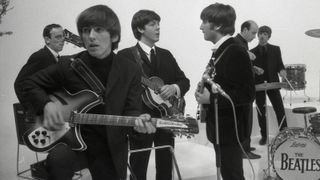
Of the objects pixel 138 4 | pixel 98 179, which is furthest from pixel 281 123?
pixel 98 179

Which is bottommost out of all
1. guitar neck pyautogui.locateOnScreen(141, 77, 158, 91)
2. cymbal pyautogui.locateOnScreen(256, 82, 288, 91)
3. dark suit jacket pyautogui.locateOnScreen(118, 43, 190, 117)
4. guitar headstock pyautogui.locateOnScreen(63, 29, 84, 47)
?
cymbal pyautogui.locateOnScreen(256, 82, 288, 91)

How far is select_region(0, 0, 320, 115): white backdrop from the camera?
2873 millimetres

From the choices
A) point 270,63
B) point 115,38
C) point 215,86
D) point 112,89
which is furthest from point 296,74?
point 112,89

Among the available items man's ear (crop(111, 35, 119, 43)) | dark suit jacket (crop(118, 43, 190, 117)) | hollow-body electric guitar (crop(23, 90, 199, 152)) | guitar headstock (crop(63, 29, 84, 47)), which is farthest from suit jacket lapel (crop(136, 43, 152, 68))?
hollow-body electric guitar (crop(23, 90, 199, 152))

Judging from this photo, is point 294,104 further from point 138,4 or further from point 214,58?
point 214,58

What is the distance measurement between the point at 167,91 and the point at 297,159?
1.71 metres

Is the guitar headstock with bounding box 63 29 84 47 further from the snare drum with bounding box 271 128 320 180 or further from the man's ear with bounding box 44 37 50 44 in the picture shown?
the snare drum with bounding box 271 128 320 180

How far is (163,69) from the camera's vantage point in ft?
10.5

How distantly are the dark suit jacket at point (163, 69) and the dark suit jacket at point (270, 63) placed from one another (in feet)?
6.87

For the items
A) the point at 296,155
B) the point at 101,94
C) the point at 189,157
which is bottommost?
the point at 189,157

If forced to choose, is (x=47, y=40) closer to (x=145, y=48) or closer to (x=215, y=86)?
(x=145, y=48)

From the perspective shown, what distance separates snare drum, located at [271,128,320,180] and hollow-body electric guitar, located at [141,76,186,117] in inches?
52.8

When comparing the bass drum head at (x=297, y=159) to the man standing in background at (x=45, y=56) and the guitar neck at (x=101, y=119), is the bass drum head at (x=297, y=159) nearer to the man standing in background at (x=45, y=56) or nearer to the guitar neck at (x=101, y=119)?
the guitar neck at (x=101, y=119)

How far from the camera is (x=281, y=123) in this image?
204 inches
